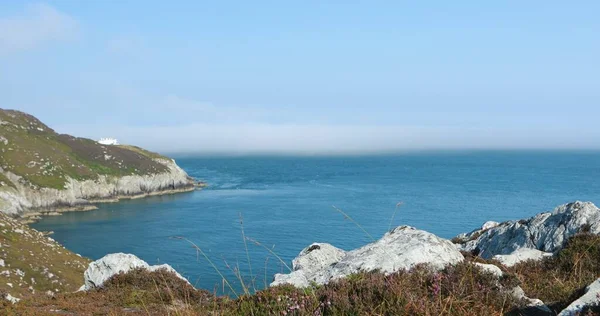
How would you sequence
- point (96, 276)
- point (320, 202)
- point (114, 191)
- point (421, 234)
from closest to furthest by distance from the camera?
1. point (421, 234)
2. point (96, 276)
3. point (320, 202)
4. point (114, 191)

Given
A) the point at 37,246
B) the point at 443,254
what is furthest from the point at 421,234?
the point at 37,246

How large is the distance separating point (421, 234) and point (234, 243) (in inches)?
2556

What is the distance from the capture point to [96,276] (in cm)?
1819

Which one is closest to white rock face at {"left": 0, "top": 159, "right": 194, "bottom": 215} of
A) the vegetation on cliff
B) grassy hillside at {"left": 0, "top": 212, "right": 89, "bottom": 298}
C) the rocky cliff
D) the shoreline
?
the rocky cliff

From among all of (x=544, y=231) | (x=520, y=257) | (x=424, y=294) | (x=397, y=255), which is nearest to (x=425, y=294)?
(x=424, y=294)

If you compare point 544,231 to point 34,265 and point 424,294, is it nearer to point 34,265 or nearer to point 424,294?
point 424,294

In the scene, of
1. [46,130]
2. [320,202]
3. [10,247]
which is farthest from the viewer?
[46,130]

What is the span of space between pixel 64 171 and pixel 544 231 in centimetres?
13710

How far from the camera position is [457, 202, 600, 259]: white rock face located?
1844 centimetres

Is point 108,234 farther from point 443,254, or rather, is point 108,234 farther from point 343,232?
point 443,254

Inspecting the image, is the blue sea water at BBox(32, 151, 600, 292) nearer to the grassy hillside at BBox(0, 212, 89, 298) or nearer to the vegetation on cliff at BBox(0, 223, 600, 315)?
the grassy hillside at BBox(0, 212, 89, 298)

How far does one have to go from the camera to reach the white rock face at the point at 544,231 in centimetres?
1844

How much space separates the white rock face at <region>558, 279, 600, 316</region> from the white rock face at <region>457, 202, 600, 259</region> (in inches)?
478

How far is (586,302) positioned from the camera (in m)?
5.47
